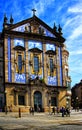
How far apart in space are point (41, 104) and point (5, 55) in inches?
435

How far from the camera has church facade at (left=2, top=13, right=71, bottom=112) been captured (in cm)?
6188

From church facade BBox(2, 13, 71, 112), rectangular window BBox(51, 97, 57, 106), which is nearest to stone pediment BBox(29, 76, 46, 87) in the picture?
church facade BBox(2, 13, 71, 112)

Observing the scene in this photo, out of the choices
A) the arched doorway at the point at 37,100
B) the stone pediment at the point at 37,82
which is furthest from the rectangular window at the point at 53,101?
the stone pediment at the point at 37,82

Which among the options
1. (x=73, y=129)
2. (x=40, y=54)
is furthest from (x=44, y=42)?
(x=73, y=129)

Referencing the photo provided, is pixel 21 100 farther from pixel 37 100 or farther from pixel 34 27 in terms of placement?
pixel 34 27

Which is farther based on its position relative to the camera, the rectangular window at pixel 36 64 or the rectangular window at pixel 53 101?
the rectangular window at pixel 53 101

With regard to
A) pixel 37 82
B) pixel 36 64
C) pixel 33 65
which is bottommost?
pixel 37 82

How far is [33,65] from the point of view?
64812 mm

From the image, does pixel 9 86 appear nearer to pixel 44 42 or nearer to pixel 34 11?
pixel 44 42

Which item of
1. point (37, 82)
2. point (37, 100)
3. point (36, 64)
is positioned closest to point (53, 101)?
point (37, 100)

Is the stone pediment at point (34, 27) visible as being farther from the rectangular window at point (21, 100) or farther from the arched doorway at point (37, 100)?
the rectangular window at point (21, 100)

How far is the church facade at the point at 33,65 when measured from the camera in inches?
2436

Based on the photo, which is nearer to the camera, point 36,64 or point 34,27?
point 36,64

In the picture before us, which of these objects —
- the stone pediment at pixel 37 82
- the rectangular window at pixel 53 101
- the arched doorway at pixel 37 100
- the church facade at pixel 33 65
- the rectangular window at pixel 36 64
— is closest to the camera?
the church facade at pixel 33 65
